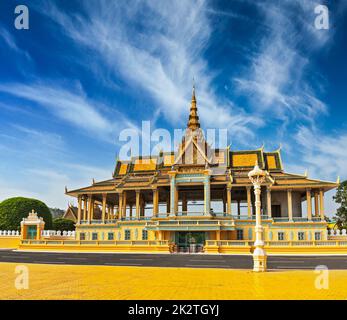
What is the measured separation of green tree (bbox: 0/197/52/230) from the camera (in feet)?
168

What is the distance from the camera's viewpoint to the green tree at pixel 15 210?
5119cm

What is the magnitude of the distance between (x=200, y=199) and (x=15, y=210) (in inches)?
1075

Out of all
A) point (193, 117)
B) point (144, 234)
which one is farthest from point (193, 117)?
point (144, 234)

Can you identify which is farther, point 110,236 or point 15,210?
point 15,210

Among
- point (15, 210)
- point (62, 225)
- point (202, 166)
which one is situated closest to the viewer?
point (202, 166)

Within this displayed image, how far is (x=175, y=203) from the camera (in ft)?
141

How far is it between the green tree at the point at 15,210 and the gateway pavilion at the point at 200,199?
8.08 metres

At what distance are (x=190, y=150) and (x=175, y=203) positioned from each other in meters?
8.54

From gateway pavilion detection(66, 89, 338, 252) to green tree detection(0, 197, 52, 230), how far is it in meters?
8.08

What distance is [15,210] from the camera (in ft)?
171

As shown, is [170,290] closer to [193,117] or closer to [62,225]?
[193,117]
